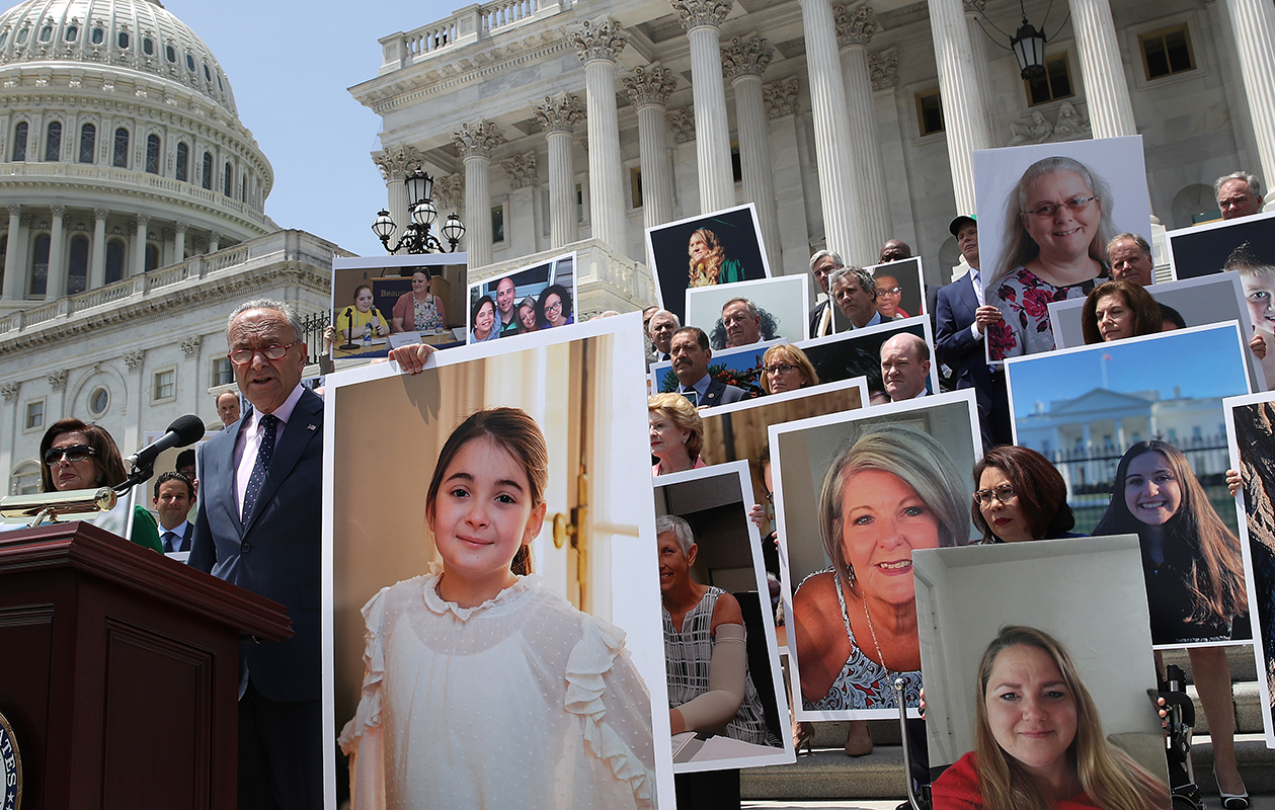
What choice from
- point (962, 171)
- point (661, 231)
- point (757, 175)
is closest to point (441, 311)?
point (661, 231)

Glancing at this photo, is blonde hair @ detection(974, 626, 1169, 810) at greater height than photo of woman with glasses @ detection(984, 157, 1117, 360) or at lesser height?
lesser

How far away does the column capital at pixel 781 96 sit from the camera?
3228 centimetres

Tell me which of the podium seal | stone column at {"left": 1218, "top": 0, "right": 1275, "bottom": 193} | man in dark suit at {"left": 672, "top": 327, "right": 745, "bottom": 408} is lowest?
the podium seal

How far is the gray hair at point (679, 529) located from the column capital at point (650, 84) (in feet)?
92.5

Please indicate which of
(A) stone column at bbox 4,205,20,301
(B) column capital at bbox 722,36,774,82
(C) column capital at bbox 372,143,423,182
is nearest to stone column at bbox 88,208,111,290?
(A) stone column at bbox 4,205,20,301

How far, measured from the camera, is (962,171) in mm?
22578

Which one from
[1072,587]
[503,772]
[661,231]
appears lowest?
[503,772]

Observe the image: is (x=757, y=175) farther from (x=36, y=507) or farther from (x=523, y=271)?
(x=36, y=507)

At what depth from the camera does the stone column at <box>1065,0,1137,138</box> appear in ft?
73.0

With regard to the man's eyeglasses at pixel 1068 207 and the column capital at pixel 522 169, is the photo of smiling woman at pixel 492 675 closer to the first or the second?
the man's eyeglasses at pixel 1068 207

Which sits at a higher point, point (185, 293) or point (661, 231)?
point (185, 293)

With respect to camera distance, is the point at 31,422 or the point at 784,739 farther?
the point at 31,422

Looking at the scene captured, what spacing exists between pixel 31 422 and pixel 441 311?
4482cm

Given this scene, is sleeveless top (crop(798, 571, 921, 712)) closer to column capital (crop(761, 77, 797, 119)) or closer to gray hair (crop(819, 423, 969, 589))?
gray hair (crop(819, 423, 969, 589))
